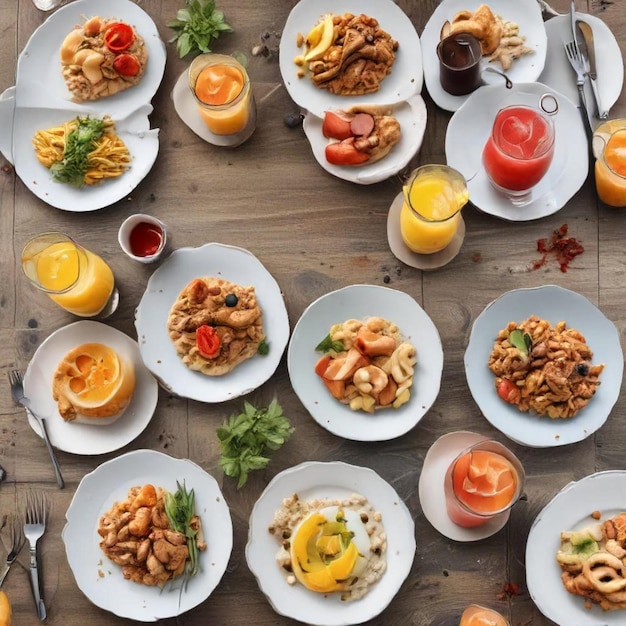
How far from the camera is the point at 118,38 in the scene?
296cm

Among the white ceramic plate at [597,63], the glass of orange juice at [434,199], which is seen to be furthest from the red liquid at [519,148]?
the white ceramic plate at [597,63]

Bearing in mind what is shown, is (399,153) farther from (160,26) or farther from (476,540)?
(476,540)

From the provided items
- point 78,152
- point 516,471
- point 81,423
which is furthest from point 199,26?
point 516,471

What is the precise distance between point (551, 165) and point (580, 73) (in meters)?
0.38

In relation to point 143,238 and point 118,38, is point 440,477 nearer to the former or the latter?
point 143,238

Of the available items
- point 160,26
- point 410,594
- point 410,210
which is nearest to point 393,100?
point 410,210

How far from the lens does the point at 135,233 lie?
2.88 meters

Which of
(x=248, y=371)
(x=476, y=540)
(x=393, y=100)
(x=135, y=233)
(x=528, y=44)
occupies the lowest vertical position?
(x=476, y=540)

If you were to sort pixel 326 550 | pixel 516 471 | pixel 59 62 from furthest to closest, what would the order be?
pixel 59 62
pixel 326 550
pixel 516 471

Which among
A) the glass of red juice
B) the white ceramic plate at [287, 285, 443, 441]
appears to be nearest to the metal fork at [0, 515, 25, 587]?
the white ceramic plate at [287, 285, 443, 441]

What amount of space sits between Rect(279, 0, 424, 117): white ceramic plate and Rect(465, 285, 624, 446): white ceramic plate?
0.92m

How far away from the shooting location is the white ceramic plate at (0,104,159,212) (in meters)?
2.98

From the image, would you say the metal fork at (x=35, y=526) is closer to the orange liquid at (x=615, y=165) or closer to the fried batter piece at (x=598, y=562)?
the fried batter piece at (x=598, y=562)

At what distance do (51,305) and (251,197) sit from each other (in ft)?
2.89
